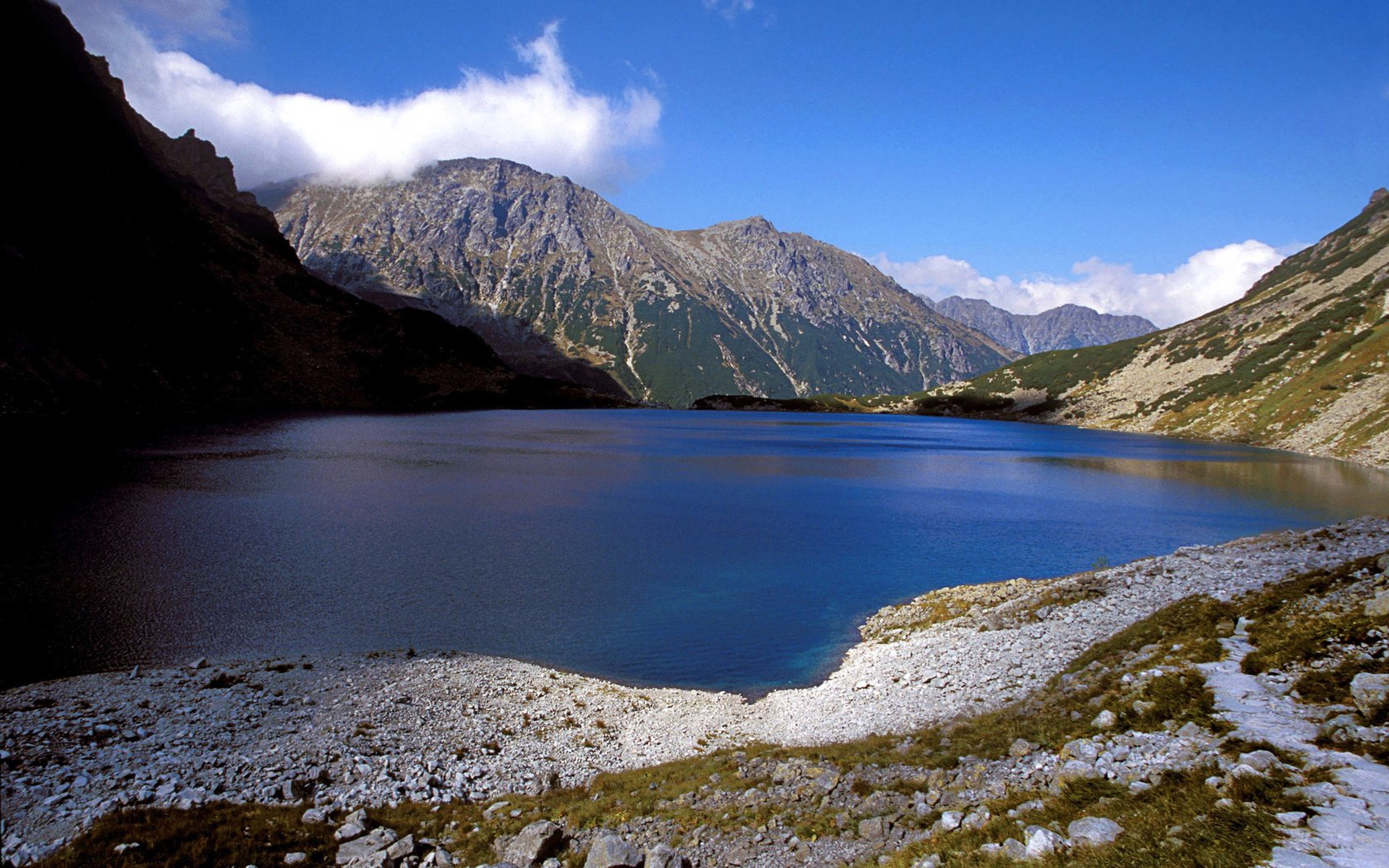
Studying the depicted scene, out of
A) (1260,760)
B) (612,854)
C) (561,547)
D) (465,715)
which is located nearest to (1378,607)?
(1260,760)

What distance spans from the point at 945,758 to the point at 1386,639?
32.7 feet

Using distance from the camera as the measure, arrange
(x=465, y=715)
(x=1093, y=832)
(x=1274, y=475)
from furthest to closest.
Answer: (x=1274, y=475) → (x=465, y=715) → (x=1093, y=832)

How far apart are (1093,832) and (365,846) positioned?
1524cm

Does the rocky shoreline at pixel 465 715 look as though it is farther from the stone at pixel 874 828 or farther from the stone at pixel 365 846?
the stone at pixel 874 828

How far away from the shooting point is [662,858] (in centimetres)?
1441

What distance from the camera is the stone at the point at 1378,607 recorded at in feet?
54.4

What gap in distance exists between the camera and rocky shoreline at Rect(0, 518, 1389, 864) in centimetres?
1912

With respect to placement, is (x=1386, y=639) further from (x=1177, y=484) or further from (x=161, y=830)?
(x=1177, y=484)

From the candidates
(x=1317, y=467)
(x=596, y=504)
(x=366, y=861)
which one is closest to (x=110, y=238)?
(x=596, y=504)

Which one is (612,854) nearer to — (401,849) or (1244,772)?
(401,849)

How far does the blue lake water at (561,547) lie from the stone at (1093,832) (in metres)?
20.5

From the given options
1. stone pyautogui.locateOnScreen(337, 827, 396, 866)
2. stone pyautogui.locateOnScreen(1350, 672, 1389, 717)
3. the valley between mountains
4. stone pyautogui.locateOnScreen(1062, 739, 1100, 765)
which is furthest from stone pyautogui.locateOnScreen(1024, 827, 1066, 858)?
stone pyautogui.locateOnScreen(337, 827, 396, 866)

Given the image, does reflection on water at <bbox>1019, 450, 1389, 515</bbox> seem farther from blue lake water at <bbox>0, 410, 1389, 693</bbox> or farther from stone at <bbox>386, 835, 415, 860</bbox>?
stone at <bbox>386, 835, 415, 860</bbox>

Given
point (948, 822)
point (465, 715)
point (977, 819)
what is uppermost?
point (977, 819)
